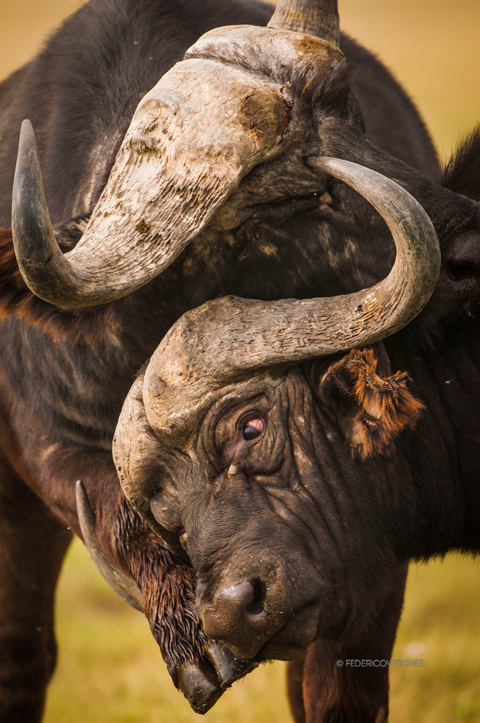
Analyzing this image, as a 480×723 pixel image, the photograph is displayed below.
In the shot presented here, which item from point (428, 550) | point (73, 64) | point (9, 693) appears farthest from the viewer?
point (9, 693)

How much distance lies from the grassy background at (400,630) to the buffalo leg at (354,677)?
2.67 feet

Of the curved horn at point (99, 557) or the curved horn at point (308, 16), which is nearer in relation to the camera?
the curved horn at point (308, 16)

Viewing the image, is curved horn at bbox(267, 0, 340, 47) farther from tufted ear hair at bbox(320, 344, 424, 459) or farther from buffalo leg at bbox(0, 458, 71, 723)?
buffalo leg at bbox(0, 458, 71, 723)

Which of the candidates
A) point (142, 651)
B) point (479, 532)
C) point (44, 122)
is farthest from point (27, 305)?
point (142, 651)

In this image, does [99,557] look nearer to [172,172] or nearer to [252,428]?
[252,428]

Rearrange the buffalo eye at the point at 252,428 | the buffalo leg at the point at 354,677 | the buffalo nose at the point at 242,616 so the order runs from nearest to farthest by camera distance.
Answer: the buffalo nose at the point at 242,616
the buffalo eye at the point at 252,428
the buffalo leg at the point at 354,677

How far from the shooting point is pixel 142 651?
6.83 metres

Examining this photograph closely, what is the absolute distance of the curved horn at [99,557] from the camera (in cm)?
309

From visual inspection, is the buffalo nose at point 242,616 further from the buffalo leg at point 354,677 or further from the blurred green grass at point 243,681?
the blurred green grass at point 243,681

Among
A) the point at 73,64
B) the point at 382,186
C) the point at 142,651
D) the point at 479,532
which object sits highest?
the point at 73,64

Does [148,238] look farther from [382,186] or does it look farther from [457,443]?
[457,443]

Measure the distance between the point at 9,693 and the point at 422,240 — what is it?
386 cm

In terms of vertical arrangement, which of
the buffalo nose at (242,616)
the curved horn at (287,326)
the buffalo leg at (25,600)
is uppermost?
the curved horn at (287,326)

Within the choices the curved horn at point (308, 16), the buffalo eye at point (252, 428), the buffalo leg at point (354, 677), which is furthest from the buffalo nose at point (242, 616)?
the curved horn at point (308, 16)
